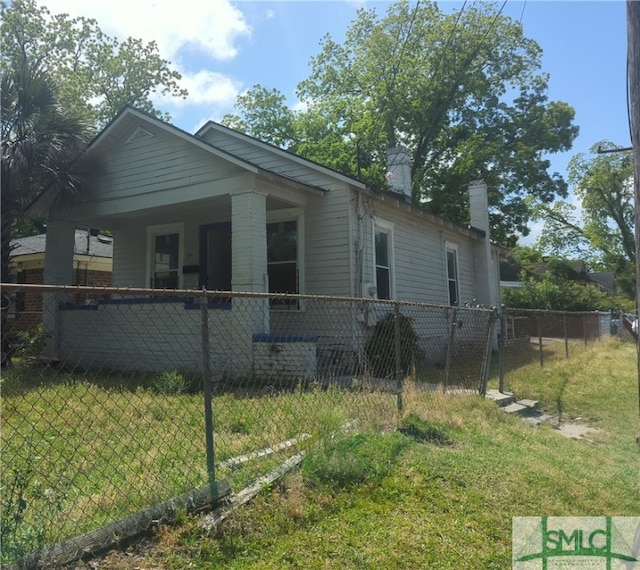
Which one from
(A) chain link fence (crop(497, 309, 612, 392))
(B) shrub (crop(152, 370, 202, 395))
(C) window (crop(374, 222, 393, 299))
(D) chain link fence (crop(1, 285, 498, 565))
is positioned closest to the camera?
(D) chain link fence (crop(1, 285, 498, 565))

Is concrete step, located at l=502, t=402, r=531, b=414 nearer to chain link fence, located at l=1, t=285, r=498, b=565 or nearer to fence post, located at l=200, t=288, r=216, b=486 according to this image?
chain link fence, located at l=1, t=285, r=498, b=565

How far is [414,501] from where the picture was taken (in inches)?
139

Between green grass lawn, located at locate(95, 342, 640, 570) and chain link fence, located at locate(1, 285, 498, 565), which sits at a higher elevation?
chain link fence, located at locate(1, 285, 498, 565)

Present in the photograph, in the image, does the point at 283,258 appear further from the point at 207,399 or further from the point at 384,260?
the point at 207,399

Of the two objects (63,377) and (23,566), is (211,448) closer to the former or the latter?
(23,566)

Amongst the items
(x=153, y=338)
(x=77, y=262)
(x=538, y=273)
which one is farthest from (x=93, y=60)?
(x=538, y=273)

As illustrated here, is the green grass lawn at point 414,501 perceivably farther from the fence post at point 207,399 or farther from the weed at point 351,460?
the fence post at point 207,399

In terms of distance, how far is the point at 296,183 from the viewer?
930 centimetres

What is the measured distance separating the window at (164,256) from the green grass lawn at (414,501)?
27.1 feet

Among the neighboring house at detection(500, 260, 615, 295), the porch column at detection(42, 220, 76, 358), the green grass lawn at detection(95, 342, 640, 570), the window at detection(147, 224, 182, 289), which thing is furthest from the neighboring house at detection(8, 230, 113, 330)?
the neighboring house at detection(500, 260, 615, 295)

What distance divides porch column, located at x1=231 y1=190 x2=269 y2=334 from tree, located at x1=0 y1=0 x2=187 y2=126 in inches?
814

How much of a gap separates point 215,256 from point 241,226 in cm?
326

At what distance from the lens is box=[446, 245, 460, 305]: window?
14.6 meters

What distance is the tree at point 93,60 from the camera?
25.1 metres
